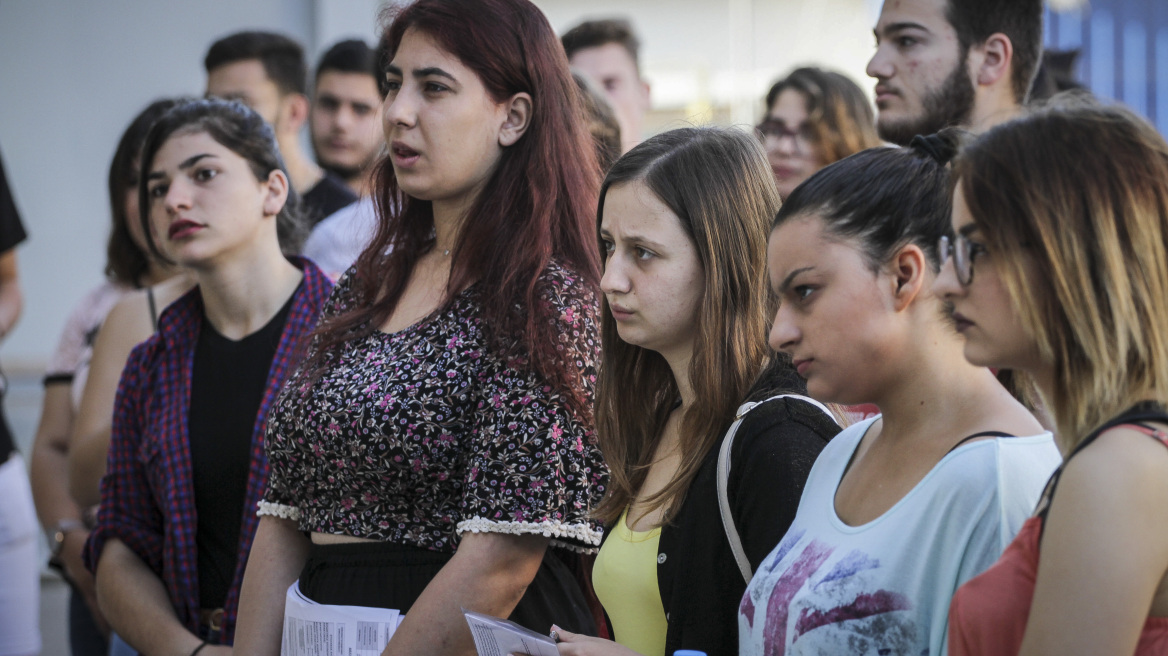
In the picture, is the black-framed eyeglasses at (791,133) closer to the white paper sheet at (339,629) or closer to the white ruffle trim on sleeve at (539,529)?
the white ruffle trim on sleeve at (539,529)

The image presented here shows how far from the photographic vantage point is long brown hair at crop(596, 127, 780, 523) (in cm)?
165

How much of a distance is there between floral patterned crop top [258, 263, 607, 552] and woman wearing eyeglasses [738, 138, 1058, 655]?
0.47 m

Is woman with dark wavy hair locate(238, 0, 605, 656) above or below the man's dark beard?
below

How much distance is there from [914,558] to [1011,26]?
1.92m

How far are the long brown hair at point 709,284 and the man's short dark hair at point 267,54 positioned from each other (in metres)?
2.72

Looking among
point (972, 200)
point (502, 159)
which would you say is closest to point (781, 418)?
point (972, 200)

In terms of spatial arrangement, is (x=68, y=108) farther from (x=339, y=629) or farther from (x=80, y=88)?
(x=339, y=629)

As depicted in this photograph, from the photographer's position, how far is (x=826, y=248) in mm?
→ 1379

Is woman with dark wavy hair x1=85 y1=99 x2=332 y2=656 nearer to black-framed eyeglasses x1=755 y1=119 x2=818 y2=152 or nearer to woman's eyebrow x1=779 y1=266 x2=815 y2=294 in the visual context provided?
woman's eyebrow x1=779 y1=266 x2=815 y2=294

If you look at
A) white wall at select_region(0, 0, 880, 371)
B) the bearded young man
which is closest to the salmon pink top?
the bearded young man

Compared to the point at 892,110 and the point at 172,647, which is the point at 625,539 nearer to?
the point at 172,647

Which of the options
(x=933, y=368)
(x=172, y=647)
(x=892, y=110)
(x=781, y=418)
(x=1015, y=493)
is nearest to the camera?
(x=1015, y=493)

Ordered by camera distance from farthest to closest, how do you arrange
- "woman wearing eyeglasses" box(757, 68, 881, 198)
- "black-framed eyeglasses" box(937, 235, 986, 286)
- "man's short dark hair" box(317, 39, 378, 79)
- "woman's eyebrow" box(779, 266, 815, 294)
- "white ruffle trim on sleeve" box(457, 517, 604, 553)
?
"man's short dark hair" box(317, 39, 378, 79) < "woman wearing eyeglasses" box(757, 68, 881, 198) < "white ruffle trim on sleeve" box(457, 517, 604, 553) < "woman's eyebrow" box(779, 266, 815, 294) < "black-framed eyeglasses" box(937, 235, 986, 286)

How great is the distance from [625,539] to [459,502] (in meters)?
0.32
